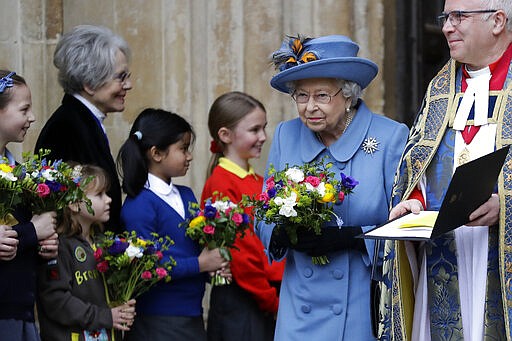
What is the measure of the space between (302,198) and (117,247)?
3.26 feet

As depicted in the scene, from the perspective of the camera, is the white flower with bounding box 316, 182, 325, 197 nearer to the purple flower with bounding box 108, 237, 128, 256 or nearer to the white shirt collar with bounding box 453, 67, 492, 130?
the white shirt collar with bounding box 453, 67, 492, 130

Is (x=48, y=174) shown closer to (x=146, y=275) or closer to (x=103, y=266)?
(x=103, y=266)

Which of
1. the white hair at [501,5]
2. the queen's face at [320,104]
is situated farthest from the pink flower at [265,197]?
the white hair at [501,5]

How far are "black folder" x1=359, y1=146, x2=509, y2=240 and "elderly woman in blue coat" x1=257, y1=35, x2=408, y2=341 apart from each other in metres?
0.72

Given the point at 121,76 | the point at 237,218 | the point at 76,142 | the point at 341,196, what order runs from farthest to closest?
the point at 121,76 < the point at 76,142 < the point at 237,218 < the point at 341,196

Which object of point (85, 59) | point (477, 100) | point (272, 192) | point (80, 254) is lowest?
point (80, 254)

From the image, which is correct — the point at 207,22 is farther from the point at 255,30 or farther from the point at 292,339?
the point at 292,339

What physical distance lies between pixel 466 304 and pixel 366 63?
118 centimetres

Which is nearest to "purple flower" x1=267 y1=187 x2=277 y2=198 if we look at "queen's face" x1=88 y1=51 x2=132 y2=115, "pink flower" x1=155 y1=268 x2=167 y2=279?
"pink flower" x1=155 y1=268 x2=167 y2=279

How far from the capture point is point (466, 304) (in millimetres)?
5051

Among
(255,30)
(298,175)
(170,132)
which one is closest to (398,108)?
(255,30)

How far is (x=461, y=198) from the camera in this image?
4.66m

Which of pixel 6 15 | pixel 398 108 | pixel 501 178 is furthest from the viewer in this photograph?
pixel 398 108

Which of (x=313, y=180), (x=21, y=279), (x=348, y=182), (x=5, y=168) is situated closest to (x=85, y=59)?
(x=5, y=168)
